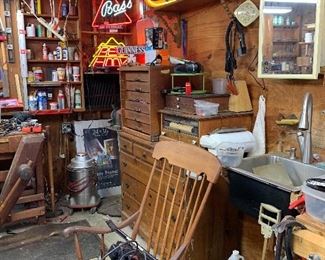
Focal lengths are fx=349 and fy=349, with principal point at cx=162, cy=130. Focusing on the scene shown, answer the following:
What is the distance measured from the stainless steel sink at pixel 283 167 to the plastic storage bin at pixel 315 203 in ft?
1.26

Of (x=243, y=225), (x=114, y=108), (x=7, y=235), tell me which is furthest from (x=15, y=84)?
(x=243, y=225)

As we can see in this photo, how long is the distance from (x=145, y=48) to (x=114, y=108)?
Result: 1380 mm

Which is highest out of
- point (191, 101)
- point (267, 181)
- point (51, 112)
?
point (191, 101)

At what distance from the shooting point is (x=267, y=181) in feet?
5.49

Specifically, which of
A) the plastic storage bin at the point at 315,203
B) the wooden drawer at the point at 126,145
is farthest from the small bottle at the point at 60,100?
the plastic storage bin at the point at 315,203

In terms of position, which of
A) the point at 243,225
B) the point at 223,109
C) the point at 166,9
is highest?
the point at 166,9

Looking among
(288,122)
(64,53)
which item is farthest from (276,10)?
(64,53)

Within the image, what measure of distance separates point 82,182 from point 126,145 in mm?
805

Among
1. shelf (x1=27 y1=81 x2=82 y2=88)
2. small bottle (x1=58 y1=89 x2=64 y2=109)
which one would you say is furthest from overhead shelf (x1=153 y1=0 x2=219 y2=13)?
small bottle (x1=58 y1=89 x2=64 y2=109)

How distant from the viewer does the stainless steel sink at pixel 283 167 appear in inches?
71.2

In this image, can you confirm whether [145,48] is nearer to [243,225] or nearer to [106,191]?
[243,225]

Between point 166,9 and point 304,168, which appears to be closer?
point 304,168

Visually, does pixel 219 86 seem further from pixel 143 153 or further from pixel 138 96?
pixel 143 153

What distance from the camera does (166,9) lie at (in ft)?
9.68
